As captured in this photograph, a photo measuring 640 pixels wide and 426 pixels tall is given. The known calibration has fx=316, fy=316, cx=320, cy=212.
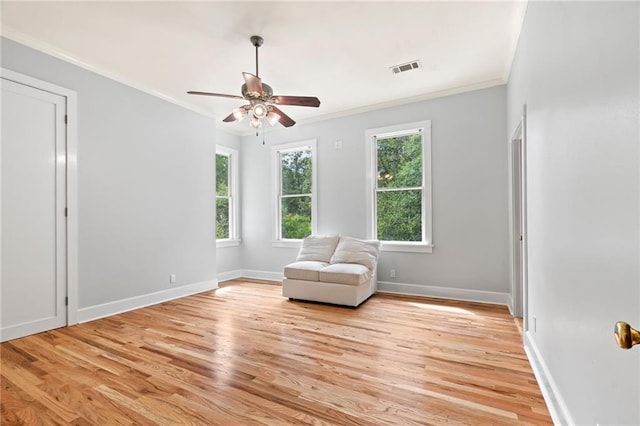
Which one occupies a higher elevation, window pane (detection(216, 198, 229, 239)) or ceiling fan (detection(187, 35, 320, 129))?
ceiling fan (detection(187, 35, 320, 129))

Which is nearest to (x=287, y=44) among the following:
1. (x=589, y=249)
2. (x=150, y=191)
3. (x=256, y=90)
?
(x=256, y=90)

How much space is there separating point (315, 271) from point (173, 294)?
7.09 ft

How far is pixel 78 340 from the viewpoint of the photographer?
3.08 metres

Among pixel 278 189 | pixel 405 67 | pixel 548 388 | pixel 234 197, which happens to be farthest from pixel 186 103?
pixel 548 388

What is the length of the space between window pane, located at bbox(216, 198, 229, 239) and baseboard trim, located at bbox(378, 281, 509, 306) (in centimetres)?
316

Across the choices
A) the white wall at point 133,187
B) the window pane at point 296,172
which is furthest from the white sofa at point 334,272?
the white wall at point 133,187

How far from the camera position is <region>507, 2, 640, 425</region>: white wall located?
1.06 meters

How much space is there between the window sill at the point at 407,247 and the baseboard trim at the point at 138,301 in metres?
2.94

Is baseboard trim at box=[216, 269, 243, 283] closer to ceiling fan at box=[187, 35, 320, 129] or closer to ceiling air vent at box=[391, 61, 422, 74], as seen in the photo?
ceiling fan at box=[187, 35, 320, 129]

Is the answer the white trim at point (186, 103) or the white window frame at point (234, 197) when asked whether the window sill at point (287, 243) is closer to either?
the white window frame at point (234, 197)

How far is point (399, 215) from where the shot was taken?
4.95 m

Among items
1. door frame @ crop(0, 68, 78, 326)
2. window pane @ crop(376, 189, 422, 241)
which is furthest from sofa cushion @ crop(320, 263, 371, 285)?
door frame @ crop(0, 68, 78, 326)

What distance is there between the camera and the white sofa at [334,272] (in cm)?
419

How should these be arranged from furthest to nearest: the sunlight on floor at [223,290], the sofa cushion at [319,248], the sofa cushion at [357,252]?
the sunlight on floor at [223,290], the sofa cushion at [319,248], the sofa cushion at [357,252]
